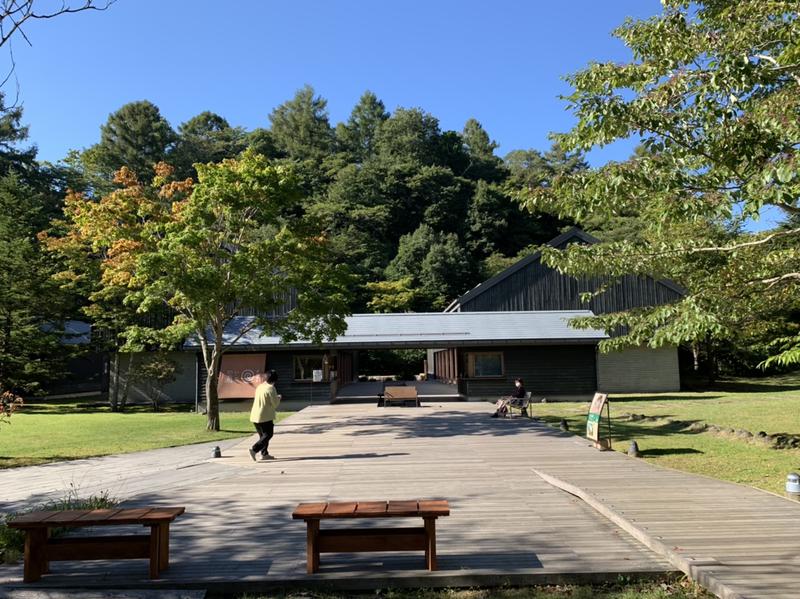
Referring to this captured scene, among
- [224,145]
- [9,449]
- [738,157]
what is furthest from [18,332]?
A: [224,145]

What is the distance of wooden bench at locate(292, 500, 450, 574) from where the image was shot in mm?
4660

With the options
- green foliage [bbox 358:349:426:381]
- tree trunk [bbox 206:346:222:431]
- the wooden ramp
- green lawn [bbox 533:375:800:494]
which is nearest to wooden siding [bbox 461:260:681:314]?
green lawn [bbox 533:375:800:494]

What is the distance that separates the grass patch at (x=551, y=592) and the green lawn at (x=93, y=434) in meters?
10.5

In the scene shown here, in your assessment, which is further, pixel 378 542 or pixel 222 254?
pixel 222 254

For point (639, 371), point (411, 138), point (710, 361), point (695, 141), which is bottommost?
point (639, 371)

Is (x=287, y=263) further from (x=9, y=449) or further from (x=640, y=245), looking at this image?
(x=640, y=245)

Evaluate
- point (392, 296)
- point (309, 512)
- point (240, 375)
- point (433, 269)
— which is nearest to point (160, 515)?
point (309, 512)

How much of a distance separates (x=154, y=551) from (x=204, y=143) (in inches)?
2520

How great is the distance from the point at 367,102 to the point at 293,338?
239 ft

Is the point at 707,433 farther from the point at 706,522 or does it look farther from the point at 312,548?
the point at 312,548

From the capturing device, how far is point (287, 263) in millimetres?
16781

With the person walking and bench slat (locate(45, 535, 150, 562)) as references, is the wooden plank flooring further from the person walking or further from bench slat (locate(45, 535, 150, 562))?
the person walking

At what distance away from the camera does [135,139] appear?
55.9m

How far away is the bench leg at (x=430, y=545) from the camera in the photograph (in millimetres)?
4691
